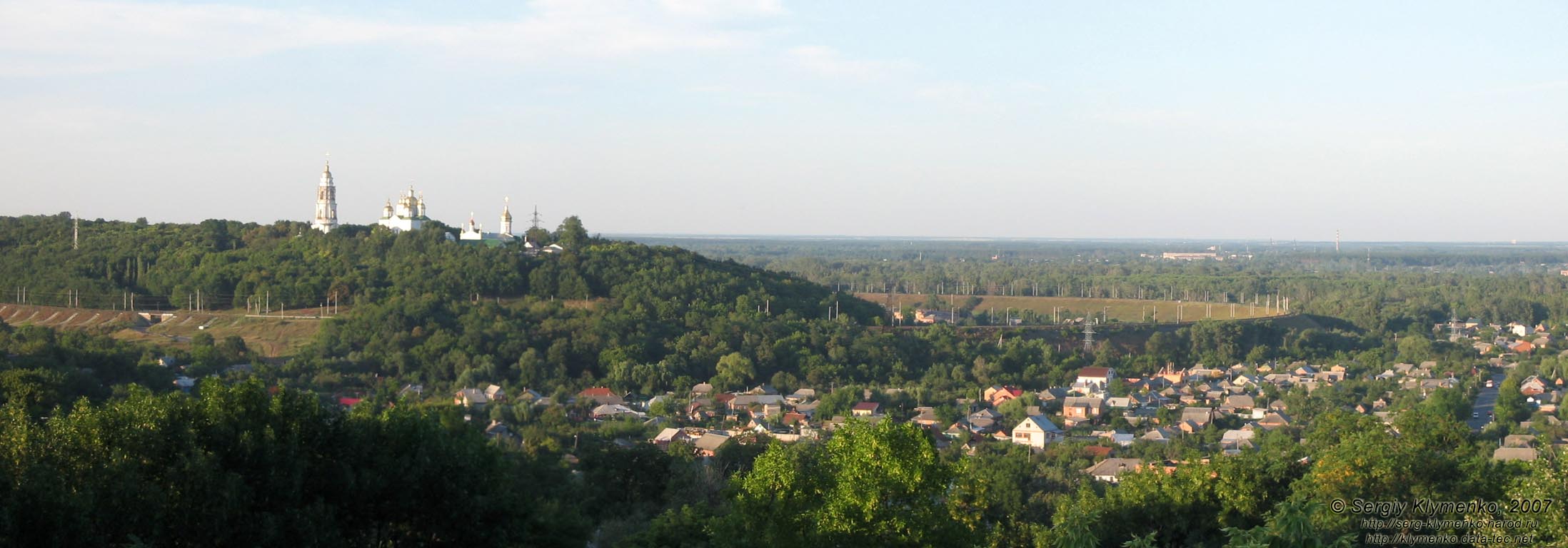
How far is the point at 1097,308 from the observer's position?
65250 millimetres

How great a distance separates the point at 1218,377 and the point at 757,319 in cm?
1353

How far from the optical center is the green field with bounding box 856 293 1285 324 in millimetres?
58812

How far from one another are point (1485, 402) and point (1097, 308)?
32457 millimetres

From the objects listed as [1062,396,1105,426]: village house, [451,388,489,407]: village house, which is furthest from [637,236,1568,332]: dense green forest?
[451,388,489,407]: village house

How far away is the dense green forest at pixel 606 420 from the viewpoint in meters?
9.52

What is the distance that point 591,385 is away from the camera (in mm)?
35219

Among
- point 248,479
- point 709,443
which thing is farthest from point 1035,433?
point 248,479

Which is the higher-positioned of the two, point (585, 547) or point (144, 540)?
point (144, 540)

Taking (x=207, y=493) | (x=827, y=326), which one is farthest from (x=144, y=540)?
(x=827, y=326)

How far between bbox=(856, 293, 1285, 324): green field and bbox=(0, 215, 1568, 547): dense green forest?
14.7ft

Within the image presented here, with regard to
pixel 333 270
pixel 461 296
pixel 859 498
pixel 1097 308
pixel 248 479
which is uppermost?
pixel 333 270

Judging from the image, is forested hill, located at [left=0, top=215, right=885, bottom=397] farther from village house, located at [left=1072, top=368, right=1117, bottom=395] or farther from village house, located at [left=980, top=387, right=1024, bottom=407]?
village house, located at [left=1072, top=368, right=1117, bottom=395]

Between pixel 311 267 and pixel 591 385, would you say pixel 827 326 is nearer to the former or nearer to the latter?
pixel 591 385

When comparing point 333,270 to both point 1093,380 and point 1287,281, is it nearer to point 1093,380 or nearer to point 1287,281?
point 1093,380
